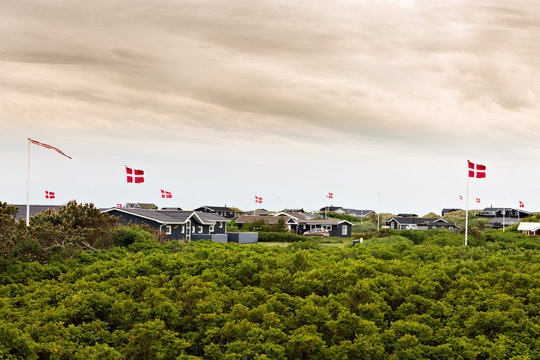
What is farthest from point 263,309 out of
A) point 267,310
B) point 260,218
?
point 260,218

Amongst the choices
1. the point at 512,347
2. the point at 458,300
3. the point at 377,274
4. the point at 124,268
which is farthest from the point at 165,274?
the point at 512,347

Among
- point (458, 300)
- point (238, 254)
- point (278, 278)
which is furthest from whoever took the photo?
point (238, 254)

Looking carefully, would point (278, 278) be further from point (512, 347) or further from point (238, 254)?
point (512, 347)

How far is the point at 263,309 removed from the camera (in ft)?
38.8

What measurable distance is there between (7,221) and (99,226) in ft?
22.0

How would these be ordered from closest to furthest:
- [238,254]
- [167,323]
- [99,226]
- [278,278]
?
1. [167,323]
2. [278,278]
3. [238,254]
4. [99,226]

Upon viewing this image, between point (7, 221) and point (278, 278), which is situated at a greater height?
point (7, 221)

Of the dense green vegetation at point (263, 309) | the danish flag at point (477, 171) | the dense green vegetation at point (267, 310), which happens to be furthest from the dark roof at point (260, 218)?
the dense green vegetation at point (267, 310)

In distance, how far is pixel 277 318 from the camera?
37.9ft

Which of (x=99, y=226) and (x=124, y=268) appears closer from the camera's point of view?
(x=124, y=268)

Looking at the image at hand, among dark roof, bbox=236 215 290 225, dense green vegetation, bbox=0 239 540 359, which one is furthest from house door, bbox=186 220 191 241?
dense green vegetation, bbox=0 239 540 359

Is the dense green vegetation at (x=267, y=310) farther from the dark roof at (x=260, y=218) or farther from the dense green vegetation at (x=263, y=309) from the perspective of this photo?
the dark roof at (x=260, y=218)

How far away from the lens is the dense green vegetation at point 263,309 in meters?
10.6

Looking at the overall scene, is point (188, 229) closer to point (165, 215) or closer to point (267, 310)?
point (165, 215)
